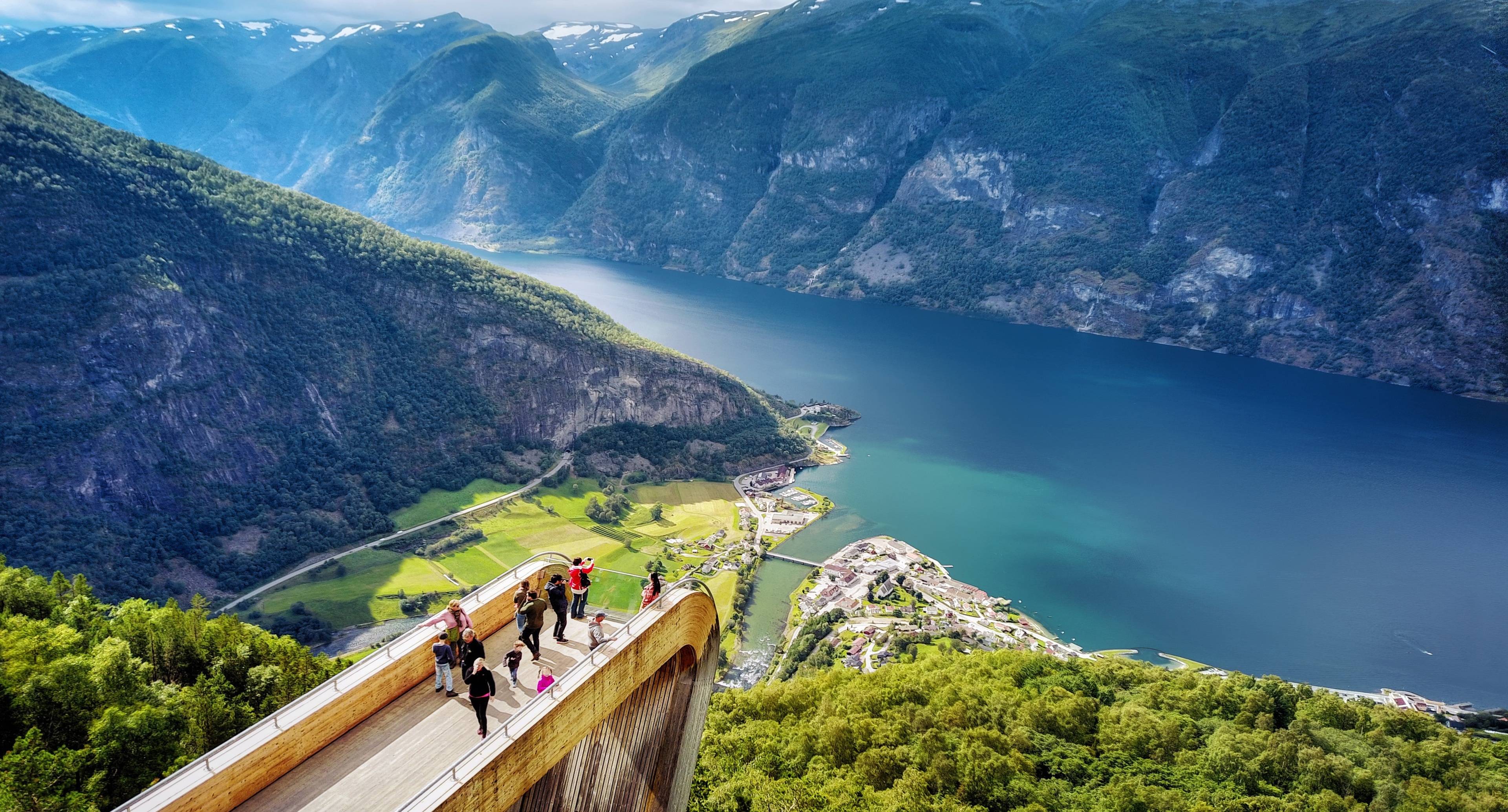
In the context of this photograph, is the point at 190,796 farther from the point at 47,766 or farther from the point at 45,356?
the point at 45,356

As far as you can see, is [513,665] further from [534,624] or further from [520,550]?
[520,550]

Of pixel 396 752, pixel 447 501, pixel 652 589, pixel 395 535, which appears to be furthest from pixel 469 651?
pixel 447 501

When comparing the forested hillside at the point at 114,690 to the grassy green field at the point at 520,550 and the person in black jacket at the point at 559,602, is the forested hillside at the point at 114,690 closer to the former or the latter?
the person in black jacket at the point at 559,602

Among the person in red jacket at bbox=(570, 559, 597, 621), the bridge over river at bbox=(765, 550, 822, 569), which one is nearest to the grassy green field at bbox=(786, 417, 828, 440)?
the bridge over river at bbox=(765, 550, 822, 569)

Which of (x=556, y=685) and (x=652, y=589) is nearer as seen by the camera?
(x=556, y=685)

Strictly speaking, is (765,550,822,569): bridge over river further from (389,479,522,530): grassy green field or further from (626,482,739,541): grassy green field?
(389,479,522,530): grassy green field

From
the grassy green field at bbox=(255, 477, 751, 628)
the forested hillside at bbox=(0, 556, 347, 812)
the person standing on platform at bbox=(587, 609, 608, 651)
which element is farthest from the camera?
the grassy green field at bbox=(255, 477, 751, 628)
